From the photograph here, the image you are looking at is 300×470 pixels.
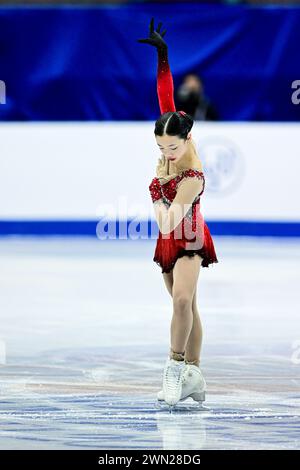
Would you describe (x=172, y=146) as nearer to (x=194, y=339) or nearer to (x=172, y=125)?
(x=172, y=125)

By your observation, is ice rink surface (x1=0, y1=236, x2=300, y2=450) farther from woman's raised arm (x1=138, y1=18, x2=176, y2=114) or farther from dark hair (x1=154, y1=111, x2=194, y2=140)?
woman's raised arm (x1=138, y1=18, x2=176, y2=114)

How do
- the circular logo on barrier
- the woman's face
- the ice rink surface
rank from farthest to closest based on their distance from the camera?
the circular logo on barrier
the woman's face
the ice rink surface

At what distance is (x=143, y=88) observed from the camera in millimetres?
11344

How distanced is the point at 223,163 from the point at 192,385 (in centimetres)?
628

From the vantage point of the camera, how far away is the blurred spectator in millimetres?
10977

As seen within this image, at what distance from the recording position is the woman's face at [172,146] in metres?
4.27

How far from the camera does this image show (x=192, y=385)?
451 centimetres

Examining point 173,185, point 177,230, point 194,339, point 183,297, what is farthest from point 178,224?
point 194,339

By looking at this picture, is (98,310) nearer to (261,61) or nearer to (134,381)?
(134,381)

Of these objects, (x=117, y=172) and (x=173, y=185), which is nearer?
(x=173, y=185)

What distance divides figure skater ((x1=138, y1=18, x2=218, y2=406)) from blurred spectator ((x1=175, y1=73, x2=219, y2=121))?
6.49 meters

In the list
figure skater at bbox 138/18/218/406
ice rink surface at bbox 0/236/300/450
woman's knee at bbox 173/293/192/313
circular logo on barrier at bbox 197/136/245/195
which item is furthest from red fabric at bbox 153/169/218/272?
circular logo on barrier at bbox 197/136/245/195

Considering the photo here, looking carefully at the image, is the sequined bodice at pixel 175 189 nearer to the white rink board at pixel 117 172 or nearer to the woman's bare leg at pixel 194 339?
the woman's bare leg at pixel 194 339

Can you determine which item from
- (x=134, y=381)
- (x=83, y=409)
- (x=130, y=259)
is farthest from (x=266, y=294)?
(x=83, y=409)
